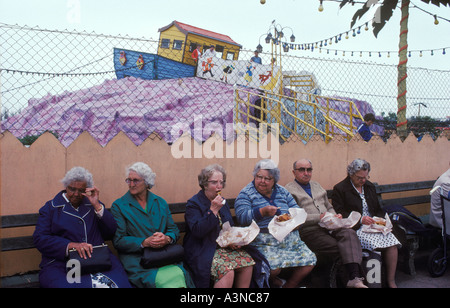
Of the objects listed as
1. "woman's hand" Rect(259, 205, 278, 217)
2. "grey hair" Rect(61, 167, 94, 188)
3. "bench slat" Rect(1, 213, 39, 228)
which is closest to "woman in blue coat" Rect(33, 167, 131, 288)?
"grey hair" Rect(61, 167, 94, 188)

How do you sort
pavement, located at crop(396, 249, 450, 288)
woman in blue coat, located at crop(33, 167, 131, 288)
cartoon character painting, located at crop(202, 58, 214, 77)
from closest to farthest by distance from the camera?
woman in blue coat, located at crop(33, 167, 131, 288) → pavement, located at crop(396, 249, 450, 288) → cartoon character painting, located at crop(202, 58, 214, 77)

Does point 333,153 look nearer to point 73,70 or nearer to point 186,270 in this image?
point 186,270

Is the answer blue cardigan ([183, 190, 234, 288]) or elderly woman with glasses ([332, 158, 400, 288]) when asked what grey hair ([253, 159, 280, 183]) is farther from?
elderly woman with glasses ([332, 158, 400, 288])

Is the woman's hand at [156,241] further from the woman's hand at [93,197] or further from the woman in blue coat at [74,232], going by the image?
the woman's hand at [93,197]

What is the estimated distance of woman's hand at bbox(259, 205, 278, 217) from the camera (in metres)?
3.40

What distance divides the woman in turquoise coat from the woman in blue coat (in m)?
0.10

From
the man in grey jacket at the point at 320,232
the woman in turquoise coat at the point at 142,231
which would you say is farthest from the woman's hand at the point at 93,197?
the man in grey jacket at the point at 320,232

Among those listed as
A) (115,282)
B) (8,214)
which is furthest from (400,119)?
(8,214)

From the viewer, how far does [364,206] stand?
427 cm

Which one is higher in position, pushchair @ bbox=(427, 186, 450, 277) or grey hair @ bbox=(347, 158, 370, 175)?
grey hair @ bbox=(347, 158, 370, 175)

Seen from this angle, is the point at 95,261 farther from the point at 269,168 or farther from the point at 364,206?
the point at 364,206

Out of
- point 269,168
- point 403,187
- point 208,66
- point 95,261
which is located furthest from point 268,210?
point 208,66

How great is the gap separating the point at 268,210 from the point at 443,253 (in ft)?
7.66

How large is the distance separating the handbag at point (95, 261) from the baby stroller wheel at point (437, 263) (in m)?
3.39
